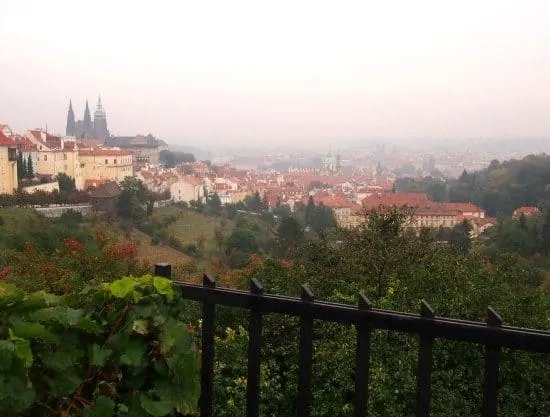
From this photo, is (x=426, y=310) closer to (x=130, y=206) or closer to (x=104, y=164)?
(x=130, y=206)

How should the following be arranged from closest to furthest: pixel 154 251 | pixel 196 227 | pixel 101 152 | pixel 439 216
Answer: pixel 154 251
pixel 196 227
pixel 101 152
pixel 439 216

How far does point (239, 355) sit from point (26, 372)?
7.41 meters

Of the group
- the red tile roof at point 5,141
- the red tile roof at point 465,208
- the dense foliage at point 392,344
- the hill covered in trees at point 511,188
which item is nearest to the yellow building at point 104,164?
the red tile roof at point 5,141

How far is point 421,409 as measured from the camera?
1.78 meters

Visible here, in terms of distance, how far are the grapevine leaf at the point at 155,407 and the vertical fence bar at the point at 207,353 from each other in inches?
18.5

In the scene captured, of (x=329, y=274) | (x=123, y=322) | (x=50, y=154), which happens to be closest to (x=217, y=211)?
(x=50, y=154)

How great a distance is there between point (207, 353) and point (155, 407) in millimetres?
522

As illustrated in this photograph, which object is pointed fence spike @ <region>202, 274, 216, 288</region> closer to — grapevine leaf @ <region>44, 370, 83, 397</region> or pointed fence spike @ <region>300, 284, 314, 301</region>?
pointed fence spike @ <region>300, 284, 314, 301</region>

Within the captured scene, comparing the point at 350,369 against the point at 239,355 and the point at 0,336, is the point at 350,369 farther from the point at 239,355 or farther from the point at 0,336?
the point at 0,336

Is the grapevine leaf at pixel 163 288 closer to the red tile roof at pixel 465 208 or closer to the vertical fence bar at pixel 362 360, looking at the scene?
the vertical fence bar at pixel 362 360

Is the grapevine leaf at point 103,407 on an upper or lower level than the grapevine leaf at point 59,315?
lower

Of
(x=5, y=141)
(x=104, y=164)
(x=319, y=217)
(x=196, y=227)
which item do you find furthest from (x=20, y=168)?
(x=319, y=217)

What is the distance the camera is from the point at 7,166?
3884 centimetres

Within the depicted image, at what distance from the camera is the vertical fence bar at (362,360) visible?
1795 mm
